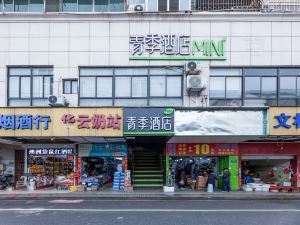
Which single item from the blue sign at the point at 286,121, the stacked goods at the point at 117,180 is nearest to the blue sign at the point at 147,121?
the stacked goods at the point at 117,180

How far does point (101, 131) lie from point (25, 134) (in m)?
3.83

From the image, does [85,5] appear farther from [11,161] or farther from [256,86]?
[256,86]

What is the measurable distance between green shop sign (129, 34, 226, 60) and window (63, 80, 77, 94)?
3.42 m

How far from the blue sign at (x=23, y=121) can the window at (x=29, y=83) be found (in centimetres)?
217

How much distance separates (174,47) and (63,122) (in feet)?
23.3

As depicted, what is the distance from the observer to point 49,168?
82.6 ft

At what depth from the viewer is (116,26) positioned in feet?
74.3

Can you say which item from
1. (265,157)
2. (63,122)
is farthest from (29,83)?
(265,157)

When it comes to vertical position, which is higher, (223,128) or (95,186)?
(223,128)

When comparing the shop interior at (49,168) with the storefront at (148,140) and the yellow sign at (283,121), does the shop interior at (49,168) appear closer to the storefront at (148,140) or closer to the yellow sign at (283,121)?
the storefront at (148,140)

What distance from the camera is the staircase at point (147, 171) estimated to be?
25094 mm

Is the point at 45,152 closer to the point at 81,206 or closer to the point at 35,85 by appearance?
the point at 35,85

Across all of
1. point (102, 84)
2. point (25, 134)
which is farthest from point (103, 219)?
point (102, 84)

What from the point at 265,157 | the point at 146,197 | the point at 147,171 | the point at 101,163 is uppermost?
the point at 265,157
